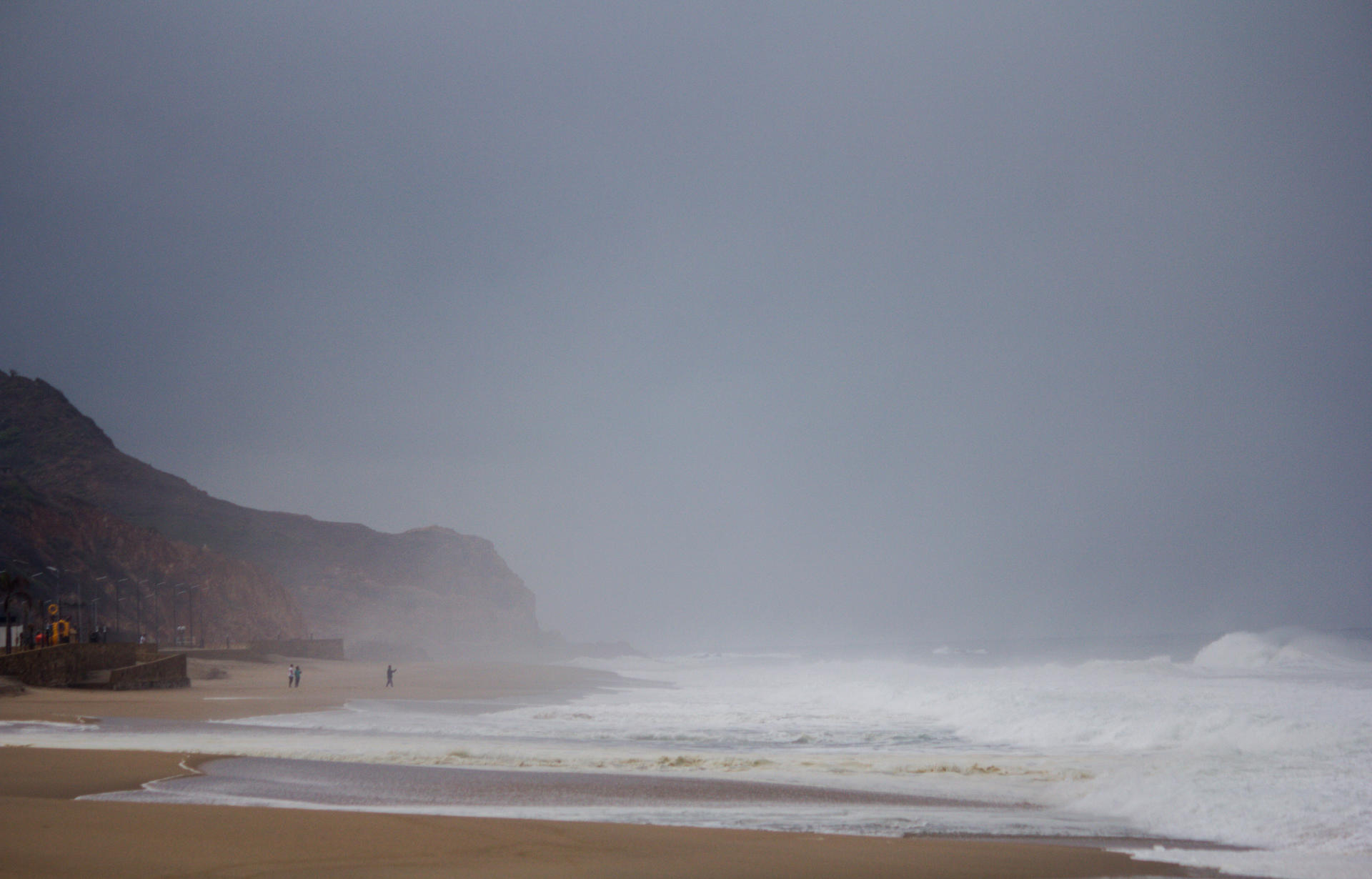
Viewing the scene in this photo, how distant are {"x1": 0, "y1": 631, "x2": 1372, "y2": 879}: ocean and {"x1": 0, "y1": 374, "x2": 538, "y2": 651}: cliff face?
101 meters

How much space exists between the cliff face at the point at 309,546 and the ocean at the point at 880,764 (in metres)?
101

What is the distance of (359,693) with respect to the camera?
37.9 metres

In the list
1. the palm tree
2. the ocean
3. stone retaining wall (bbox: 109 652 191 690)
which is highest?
the palm tree

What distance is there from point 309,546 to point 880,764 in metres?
141

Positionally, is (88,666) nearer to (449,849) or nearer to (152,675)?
(152,675)

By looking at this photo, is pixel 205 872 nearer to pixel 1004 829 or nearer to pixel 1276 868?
pixel 1004 829

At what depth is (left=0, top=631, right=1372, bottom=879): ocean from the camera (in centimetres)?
1041

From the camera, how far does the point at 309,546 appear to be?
143 metres

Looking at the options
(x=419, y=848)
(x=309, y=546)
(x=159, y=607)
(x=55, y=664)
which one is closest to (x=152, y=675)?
(x=55, y=664)

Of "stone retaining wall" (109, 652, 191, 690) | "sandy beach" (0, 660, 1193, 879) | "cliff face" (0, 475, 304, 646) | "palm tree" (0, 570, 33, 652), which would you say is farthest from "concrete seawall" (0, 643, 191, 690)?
"cliff face" (0, 475, 304, 646)

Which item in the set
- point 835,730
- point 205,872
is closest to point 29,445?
point 835,730

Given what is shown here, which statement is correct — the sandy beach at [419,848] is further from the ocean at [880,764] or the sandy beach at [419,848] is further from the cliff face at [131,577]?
the cliff face at [131,577]

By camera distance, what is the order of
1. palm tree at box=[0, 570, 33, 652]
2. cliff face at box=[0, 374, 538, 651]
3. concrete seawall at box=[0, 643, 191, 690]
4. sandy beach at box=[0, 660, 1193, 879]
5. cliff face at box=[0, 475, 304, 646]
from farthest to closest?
cliff face at box=[0, 374, 538, 651], cliff face at box=[0, 475, 304, 646], palm tree at box=[0, 570, 33, 652], concrete seawall at box=[0, 643, 191, 690], sandy beach at box=[0, 660, 1193, 879]

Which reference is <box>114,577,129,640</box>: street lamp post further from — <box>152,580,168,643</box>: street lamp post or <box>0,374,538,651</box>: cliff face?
<box>0,374,538,651</box>: cliff face
